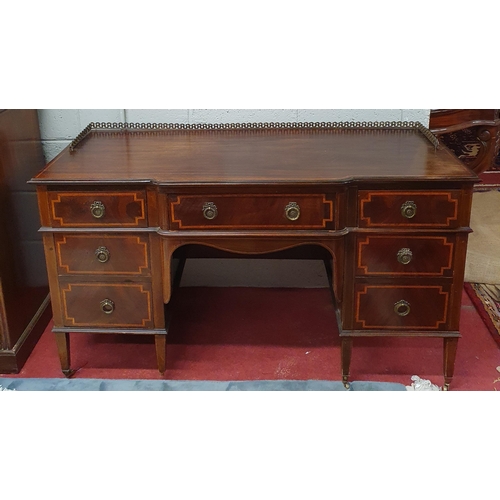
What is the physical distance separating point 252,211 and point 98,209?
0.47 meters

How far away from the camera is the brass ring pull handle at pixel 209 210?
181 centimetres

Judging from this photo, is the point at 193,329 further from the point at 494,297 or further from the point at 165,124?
the point at 494,297

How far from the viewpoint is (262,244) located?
1857mm

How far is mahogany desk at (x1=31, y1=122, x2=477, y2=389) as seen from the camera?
1.79 metres

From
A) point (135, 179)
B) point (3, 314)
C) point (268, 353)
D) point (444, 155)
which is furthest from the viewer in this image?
point (268, 353)

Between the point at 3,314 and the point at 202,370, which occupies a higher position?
the point at 3,314

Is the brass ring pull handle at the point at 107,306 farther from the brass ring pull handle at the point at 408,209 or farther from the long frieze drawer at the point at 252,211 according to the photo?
the brass ring pull handle at the point at 408,209

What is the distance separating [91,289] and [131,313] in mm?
149

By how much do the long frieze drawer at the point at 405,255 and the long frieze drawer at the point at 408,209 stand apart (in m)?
0.05

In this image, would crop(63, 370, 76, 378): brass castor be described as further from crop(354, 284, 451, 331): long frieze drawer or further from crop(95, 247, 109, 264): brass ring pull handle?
crop(354, 284, 451, 331): long frieze drawer

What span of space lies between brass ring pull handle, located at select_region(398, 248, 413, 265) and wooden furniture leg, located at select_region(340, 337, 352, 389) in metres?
0.33

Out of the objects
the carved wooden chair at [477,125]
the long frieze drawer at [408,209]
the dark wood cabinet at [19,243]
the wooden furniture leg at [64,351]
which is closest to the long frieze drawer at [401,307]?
the long frieze drawer at [408,209]

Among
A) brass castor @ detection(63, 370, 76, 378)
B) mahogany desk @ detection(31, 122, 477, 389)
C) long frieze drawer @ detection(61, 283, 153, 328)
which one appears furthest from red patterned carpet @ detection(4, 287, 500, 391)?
long frieze drawer @ detection(61, 283, 153, 328)

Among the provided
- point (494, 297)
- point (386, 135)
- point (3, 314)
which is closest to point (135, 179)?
point (3, 314)
